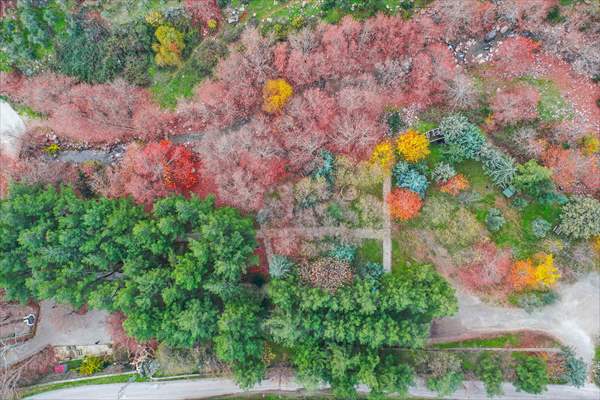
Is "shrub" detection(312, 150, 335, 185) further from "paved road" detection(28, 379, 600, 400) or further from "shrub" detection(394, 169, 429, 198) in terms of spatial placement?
"paved road" detection(28, 379, 600, 400)

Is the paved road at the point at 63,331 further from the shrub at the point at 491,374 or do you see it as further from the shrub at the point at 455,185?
the shrub at the point at 455,185

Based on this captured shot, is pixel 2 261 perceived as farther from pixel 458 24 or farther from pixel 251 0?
pixel 458 24

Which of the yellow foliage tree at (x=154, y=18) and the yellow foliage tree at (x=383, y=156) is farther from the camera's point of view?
the yellow foliage tree at (x=154, y=18)

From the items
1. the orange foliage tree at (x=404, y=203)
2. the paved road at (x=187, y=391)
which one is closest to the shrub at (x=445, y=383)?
the paved road at (x=187, y=391)

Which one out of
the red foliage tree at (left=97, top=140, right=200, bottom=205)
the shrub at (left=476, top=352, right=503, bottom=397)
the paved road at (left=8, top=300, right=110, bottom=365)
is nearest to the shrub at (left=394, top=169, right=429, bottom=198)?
the shrub at (left=476, top=352, right=503, bottom=397)

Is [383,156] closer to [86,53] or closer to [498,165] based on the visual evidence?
[498,165]
